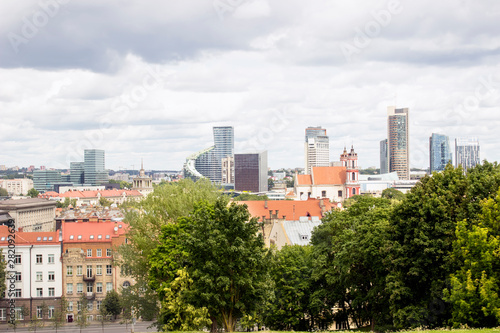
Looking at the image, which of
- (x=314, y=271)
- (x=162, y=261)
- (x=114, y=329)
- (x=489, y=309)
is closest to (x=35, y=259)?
(x=114, y=329)

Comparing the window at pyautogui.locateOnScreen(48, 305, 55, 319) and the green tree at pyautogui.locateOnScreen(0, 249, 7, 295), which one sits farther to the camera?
the window at pyautogui.locateOnScreen(48, 305, 55, 319)

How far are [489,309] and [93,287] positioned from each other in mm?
47848

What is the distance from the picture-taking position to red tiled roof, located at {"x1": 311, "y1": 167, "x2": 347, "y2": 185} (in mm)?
163500

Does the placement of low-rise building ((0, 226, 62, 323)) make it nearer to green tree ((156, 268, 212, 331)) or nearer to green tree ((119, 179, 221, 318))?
green tree ((119, 179, 221, 318))

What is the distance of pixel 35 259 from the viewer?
62656mm

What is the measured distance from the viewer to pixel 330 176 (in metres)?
164

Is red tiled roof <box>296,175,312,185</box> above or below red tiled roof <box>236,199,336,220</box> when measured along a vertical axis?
above

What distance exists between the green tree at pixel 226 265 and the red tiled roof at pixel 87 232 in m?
33.3

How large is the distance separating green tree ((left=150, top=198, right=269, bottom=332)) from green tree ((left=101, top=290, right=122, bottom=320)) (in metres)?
30.6

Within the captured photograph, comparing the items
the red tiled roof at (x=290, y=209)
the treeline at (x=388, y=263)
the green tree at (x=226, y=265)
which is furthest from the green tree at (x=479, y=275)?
the red tiled roof at (x=290, y=209)

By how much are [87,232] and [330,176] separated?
108 m

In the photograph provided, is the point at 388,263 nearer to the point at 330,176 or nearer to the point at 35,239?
the point at 35,239

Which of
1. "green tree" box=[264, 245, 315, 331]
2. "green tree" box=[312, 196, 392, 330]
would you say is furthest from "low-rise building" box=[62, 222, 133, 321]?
"green tree" box=[312, 196, 392, 330]

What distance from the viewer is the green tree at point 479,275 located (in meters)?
27.4
